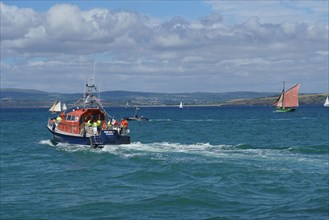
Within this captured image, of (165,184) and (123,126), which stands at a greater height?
(123,126)

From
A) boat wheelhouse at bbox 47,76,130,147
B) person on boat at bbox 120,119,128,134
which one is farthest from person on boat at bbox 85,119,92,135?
person on boat at bbox 120,119,128,134

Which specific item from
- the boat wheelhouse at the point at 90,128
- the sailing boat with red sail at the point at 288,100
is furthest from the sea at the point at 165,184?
the sailing boat with red sail at the point at 288,100

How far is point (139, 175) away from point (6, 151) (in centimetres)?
2243

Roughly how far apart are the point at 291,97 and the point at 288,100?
131 inches

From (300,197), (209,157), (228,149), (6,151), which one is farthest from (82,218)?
(6,151)

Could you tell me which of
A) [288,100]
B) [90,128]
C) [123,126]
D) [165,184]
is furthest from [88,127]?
[288,100]

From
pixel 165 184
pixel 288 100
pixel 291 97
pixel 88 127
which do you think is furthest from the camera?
pixel 288 100

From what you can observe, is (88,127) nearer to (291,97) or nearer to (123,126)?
(123,126)

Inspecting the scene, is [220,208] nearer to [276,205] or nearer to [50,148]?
[276,205]

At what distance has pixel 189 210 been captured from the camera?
24766 millimetres

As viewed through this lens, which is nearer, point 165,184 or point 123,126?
point 165,184

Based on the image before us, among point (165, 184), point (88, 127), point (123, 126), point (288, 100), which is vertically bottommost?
point (165, 184)

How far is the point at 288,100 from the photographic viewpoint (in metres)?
152

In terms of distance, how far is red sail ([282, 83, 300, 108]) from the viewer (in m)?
141
